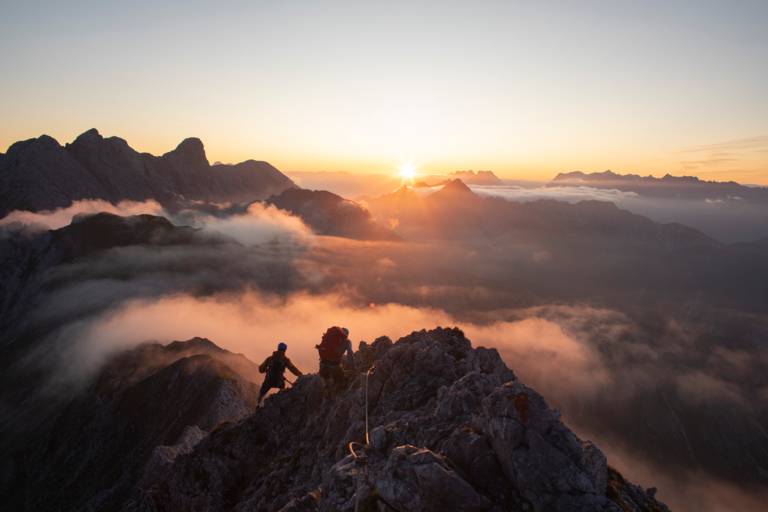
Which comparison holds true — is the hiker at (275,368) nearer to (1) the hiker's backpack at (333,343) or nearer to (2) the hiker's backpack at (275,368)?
(2) the hiker's backpack at (275,368)

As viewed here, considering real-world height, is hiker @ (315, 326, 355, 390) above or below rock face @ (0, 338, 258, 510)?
above

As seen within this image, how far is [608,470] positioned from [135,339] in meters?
204

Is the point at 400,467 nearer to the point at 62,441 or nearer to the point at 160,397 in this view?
the point at 160,397

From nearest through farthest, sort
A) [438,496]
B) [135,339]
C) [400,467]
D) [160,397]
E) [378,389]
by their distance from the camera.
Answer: [438,496]
[400,467]
[378,389]
[160,397]
[135,339]

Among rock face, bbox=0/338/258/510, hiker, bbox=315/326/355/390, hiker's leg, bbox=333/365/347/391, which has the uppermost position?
hiker, bbox=315/326/355/390

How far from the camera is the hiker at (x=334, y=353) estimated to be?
114 feet

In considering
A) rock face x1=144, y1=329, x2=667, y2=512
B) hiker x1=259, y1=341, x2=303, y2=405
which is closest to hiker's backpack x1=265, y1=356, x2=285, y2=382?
hiker x1=259, y1=341, x2=303, y2=405

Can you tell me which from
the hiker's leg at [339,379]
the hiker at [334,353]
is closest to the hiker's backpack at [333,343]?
the hiker at [334,353]

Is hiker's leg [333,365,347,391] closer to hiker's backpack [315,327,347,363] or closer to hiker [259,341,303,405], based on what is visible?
hiker's backpack [315,327,347,363]

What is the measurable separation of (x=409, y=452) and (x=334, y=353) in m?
17.9

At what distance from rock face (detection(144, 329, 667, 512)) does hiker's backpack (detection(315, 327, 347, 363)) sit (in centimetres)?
313

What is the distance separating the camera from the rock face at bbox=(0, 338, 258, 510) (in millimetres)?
104000

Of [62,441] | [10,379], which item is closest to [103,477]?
[62,441]

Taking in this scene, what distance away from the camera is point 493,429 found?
60.9ft
